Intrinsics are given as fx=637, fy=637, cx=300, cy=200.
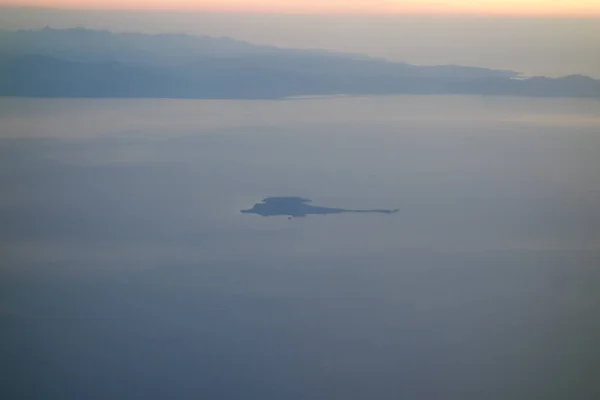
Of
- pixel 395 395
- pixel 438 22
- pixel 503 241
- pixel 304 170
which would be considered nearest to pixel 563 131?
pixel 503 241

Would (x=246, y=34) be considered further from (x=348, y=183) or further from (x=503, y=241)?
(x=503, y=241)

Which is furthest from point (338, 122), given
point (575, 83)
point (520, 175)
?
point (575, 83)

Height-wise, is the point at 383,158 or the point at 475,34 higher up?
the point at 475,34

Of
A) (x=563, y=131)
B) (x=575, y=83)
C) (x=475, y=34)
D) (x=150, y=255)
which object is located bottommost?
(x=150, y=255)

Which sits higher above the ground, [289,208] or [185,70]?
[185,70]

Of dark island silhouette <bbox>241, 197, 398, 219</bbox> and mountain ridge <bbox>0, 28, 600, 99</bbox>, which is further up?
mountain ridge <bbox>0, 28, 600, 99</bbox>

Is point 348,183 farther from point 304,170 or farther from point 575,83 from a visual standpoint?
point 575,83

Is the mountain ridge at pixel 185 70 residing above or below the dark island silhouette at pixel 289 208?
above
